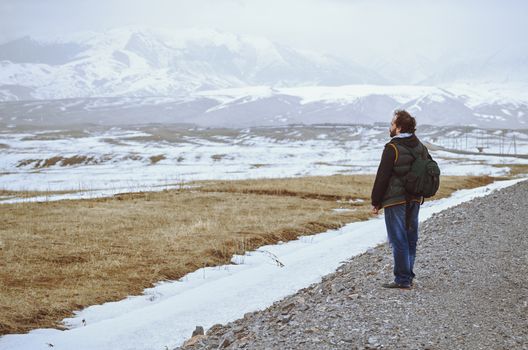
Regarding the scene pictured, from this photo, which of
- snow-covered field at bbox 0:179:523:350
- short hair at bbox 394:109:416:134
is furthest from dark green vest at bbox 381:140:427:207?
snow-covered field at bbox 0:179:523:350

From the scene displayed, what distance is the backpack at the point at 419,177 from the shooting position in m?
10.4

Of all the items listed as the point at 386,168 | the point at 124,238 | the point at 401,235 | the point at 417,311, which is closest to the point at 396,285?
A: the point at 401,235

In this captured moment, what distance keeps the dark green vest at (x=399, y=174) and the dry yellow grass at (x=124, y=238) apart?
774 centimetres

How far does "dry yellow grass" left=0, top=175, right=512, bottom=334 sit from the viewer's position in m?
15.1

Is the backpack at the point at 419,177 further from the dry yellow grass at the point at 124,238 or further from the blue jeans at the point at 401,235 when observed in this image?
the dry yellow grass at the point at 124,238

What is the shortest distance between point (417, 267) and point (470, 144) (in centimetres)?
18296

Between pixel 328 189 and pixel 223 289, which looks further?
pixel 328 189

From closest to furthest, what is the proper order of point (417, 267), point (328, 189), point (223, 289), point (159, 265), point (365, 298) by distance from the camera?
point (365, 298) < point (417, 267) < point (223, 289) < point (159, 265) < point (328, 189)

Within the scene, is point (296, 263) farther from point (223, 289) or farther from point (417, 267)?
point (417, 267)

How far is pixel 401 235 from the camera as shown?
35.3 ft

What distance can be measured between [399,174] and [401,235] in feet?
3.72

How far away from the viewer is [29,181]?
67375 millimetres

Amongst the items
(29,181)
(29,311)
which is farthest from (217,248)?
(29,181)

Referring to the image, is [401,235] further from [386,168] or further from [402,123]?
[402,123]
